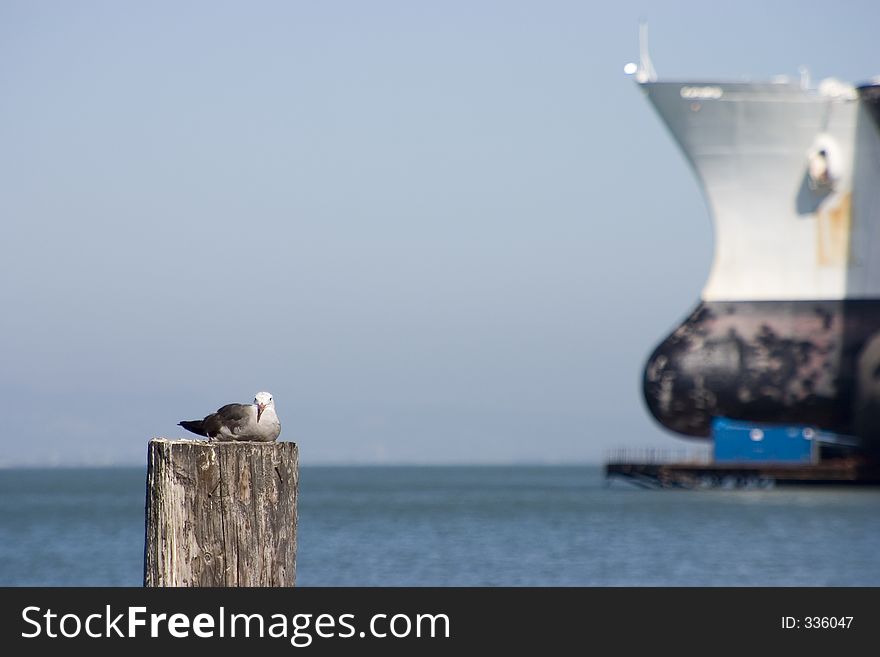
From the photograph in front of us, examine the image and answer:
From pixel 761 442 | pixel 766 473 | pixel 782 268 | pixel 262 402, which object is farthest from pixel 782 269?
pixel 262 402

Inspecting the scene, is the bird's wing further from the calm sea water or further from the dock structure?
the dock structure

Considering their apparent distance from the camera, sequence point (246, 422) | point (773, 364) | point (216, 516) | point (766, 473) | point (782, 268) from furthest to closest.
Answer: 1. point (766, 473)
2. point (782, 268)
3. point (773, 364)
4. point (246, 422)
5. point (216, 516)

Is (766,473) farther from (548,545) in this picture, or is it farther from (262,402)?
(262,402)

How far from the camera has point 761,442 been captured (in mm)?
53875

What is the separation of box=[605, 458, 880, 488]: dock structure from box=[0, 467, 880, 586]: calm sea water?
1.18 m

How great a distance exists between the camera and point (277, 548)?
217 inches

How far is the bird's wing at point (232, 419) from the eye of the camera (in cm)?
591

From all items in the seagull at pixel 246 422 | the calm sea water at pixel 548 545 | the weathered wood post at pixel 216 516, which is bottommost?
the calm sea water at pixel 548 545

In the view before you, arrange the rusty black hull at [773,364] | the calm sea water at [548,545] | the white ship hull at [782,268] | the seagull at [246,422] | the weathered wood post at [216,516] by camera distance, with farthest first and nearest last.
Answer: the white ship hull at [782,268]
the rusty black hull at [773,364]
the calm sea water at [548,545]
the seagull at [246,422]
the weathered wood post at [216,516]

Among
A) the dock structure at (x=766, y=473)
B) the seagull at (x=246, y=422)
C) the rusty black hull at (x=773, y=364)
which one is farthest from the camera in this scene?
the dock structure at (x=766, y=473)

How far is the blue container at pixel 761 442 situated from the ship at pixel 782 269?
10.9 inches

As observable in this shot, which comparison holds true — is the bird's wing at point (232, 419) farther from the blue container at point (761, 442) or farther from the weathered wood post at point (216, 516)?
the blue container at point (761, 442)

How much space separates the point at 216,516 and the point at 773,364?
45.4 meters

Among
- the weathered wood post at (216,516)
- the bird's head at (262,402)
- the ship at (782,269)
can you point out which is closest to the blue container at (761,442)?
the ship at (782,269)
